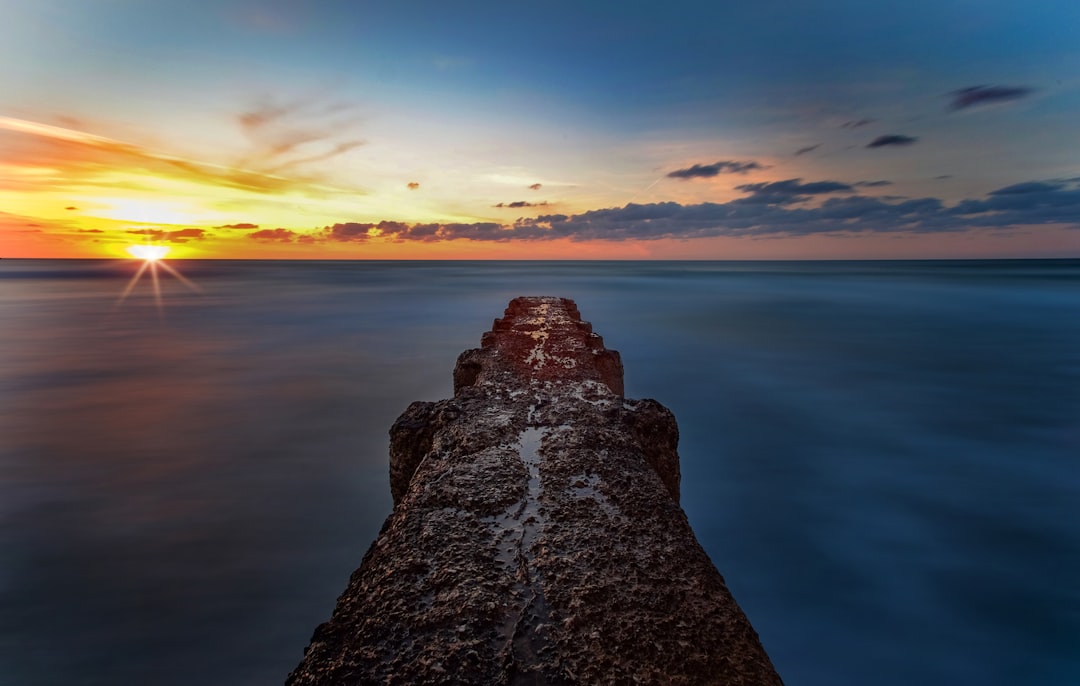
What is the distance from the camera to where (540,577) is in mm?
1812

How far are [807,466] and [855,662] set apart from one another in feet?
11.2

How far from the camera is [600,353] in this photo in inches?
192

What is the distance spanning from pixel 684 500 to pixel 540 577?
5111 millimetres

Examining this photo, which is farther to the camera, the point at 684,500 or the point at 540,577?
the point at 684,500

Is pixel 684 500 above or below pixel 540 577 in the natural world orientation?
below

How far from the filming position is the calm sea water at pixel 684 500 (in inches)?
169

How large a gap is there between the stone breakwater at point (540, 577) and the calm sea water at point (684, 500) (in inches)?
112

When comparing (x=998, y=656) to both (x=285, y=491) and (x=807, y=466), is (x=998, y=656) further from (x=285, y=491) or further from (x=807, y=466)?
(x=285, y=491)

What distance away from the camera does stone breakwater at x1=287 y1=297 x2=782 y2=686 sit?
1.50 meters

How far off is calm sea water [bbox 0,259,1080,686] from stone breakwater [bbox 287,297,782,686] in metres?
2.85

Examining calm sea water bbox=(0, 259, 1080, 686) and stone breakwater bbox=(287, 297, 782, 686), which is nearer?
stone breakwater bbox=(287, 297, 782, 686)

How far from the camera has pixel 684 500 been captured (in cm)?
652

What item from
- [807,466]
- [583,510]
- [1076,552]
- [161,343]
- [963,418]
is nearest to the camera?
[583,510]

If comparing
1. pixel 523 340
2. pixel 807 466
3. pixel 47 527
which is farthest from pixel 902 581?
pixel 47 527
